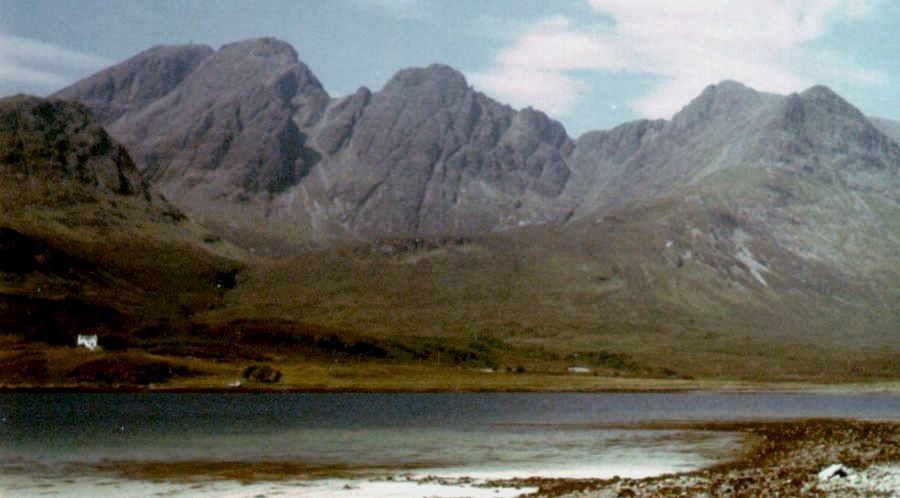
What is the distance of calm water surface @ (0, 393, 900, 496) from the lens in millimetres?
58219

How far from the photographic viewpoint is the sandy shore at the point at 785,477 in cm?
4091

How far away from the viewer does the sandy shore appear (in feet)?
134

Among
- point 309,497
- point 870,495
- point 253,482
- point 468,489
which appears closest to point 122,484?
point 253,482

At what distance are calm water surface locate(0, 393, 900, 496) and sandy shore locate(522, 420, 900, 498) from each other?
4.13m

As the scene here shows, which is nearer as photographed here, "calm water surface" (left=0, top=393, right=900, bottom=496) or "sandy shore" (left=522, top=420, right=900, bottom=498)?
"sandy shore" (left=522, top=420, right=900, bottom=498)

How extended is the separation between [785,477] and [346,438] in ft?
154

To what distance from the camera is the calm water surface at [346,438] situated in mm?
58219

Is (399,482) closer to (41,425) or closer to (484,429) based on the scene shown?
(484,429)

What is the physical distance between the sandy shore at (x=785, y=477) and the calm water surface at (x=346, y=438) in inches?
163

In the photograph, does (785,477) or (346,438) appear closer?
(785,477)

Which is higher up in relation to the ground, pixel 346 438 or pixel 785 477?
pixel 785 477

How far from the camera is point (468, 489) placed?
4781 cm

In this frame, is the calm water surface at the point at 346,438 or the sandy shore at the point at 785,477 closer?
the sandy shore at the point at 785,477

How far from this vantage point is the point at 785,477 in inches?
1831
